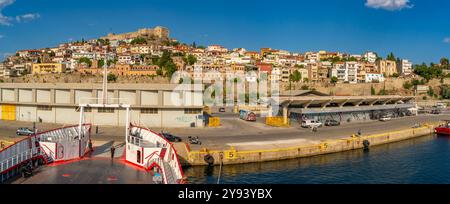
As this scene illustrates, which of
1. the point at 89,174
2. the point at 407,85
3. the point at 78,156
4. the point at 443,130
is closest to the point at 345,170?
the point at 89,174

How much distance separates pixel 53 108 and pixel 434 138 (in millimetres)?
46253

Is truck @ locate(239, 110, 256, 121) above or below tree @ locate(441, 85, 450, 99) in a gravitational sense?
below

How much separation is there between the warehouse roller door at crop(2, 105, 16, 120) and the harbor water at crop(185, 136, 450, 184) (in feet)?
95.8

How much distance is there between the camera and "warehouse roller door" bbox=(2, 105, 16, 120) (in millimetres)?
44531

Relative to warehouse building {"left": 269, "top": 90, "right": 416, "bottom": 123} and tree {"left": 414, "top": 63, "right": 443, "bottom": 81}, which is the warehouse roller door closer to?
warehouse building {"left": 269, "top": 90, "right": 416, "bottom": 123}

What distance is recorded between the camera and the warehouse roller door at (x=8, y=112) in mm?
44531

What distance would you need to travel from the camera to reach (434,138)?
152 ft

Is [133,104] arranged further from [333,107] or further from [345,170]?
[333,107]

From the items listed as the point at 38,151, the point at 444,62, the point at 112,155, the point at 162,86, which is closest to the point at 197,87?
the point at 162,86

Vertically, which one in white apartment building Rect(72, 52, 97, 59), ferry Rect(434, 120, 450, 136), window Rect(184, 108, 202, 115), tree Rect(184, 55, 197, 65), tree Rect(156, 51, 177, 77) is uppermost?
white apartment building Rect(72, 52, 97, 59)

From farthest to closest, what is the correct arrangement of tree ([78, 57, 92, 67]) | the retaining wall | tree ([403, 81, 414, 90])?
tree ([78, 57, 92, 67]) → tree ([403, 81, 414, 90]) → the retaining wall

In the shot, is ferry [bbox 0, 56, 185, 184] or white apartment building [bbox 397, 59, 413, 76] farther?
white apartment building [bbox 397, 59, 413, 76]

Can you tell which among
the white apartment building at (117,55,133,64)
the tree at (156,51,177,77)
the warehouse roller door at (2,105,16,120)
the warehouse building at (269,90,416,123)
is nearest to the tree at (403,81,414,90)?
the warehouse building at (269,90,416,123)

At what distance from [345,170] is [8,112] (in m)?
39.8
